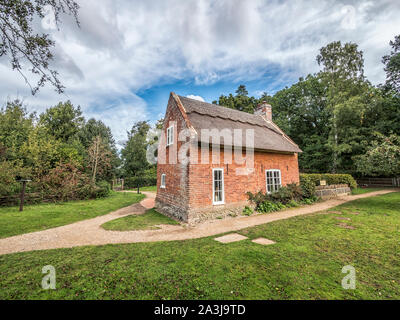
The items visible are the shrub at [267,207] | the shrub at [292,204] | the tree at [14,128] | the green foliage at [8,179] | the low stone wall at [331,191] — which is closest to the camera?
the shrub at [267,207]

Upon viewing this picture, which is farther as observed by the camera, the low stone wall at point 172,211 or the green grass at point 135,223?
the low stone wall at point 172,211

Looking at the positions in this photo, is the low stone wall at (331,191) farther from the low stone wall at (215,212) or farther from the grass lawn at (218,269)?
the grass lawn at (218,269)

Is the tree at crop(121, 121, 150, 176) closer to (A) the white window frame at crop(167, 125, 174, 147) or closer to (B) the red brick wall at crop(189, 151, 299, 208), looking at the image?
(A) the white window frame at crop(167, 125, 174, 147)

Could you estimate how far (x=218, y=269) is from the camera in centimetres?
402

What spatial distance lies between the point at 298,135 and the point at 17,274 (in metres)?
35.1

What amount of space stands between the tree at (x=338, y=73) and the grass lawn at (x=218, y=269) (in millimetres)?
21299

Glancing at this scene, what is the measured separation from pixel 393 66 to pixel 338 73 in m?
6.12

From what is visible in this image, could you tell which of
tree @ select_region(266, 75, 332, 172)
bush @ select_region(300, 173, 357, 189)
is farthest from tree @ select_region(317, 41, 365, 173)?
bush @ select_region(300, 173, 357, 189)

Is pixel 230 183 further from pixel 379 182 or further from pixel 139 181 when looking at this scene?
pixel 379 182

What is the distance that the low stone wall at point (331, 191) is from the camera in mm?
14433

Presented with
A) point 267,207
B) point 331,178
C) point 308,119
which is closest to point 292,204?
point 267,207

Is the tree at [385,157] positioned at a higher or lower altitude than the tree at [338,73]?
lower

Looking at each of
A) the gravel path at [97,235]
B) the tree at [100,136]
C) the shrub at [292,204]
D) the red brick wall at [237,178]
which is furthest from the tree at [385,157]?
the tree at [100,136]
